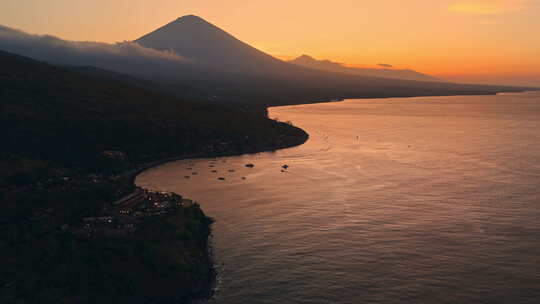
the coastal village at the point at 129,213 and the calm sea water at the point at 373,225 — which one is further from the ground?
the coastal village at the point at 129,213

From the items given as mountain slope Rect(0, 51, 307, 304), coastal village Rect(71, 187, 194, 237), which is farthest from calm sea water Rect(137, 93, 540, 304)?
coastal village Rect(71, 187, 194, 237)

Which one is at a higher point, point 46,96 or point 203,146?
point 46,96

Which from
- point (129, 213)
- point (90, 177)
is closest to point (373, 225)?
point (129, 213)

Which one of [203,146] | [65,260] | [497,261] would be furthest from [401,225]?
[203,146]

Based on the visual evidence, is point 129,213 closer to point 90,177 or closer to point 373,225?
point 90,177

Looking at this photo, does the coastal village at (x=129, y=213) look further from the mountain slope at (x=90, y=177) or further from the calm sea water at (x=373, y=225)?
the calm sea water at (x=373, y=225)

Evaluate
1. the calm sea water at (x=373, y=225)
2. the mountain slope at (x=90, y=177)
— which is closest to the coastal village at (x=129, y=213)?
the mountain slope at (x=90, y=177)

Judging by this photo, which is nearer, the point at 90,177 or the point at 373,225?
the point at 373,225

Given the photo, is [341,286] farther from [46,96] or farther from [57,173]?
[46,96]
